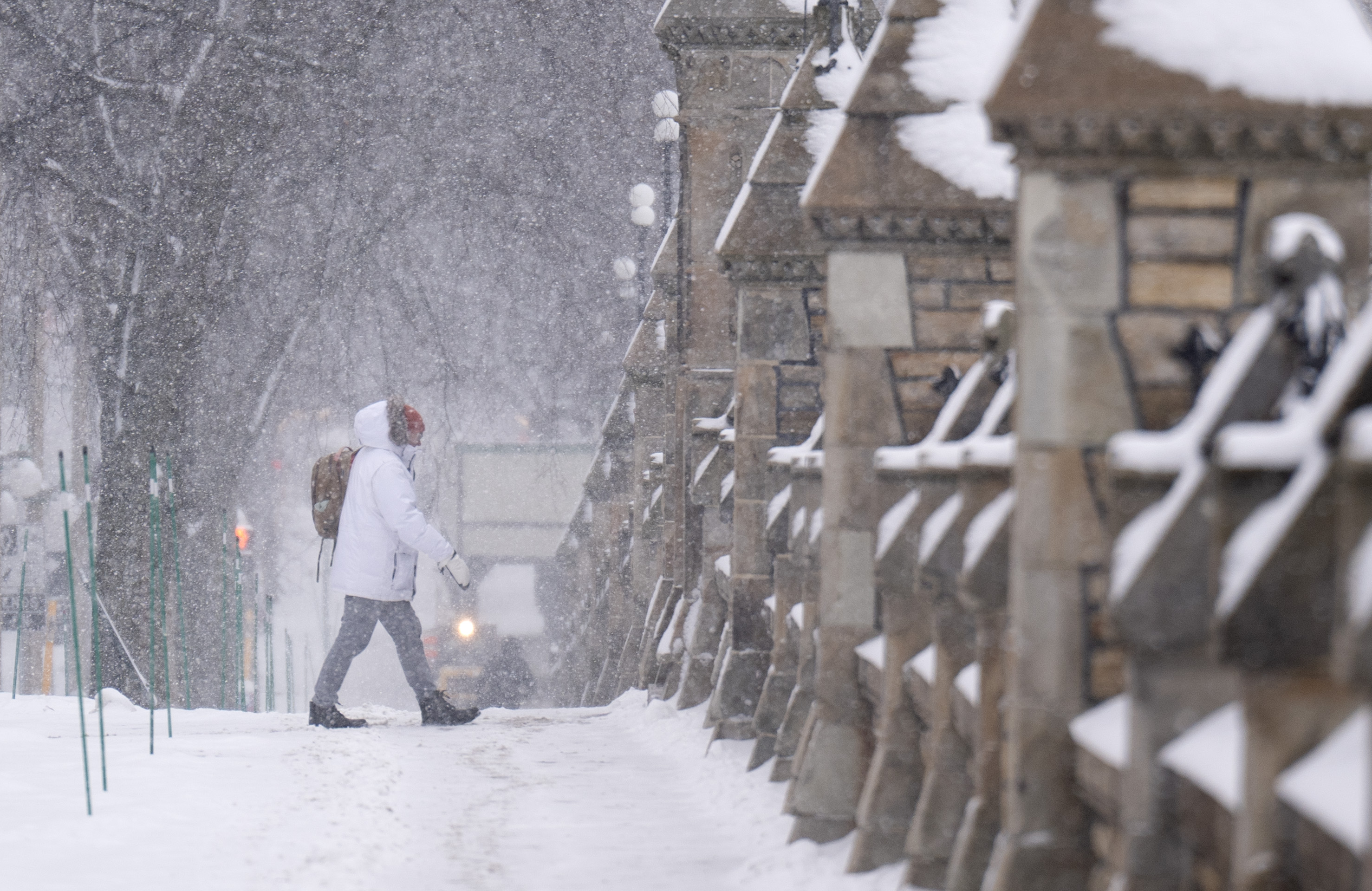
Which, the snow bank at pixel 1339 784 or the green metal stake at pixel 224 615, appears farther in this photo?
the green metal stake at pixel 224 615

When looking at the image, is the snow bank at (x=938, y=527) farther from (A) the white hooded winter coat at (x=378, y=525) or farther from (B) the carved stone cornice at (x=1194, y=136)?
(A) the white hooded winter coat at (x=378, y=525)

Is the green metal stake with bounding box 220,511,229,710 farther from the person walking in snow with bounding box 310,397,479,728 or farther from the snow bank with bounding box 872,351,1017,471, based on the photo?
the snow bank with bounding box 872,351,1017,471

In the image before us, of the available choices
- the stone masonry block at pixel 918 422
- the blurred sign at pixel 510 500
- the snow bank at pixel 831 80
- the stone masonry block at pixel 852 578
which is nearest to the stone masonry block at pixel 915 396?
the stone masonry block at pixel 918 422

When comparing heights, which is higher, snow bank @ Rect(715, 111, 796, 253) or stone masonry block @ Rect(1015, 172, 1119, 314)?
snow bank @ Rect(715, 111, 796, 253)

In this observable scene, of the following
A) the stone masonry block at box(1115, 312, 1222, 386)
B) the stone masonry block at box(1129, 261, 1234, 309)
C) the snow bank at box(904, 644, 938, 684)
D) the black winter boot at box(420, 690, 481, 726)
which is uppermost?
the stone masonry block at box(1129, 261, 1234, 309)

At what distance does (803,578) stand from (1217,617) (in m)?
5.50

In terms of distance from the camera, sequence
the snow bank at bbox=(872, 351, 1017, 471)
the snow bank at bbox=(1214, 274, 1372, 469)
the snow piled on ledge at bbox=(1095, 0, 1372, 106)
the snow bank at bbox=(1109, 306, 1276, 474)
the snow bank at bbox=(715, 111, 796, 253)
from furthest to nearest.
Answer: the snow bank at bbox=(715, 111, 796, 253), the snow bank at bbox=(872, 351, 1017, 471), the snow piled on ledge at bbox=(1095, 0, 1372, 106), the snow bank at bbox=(1109, 306, 1276, 474), the snow bank at bbox=(1214, 274, 1372, 469)

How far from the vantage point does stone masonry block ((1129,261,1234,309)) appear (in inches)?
193

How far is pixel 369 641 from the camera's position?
36.8 ft

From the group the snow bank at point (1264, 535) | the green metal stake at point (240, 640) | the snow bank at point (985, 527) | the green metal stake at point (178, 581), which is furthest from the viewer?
the green metal stake at point (240, 640)

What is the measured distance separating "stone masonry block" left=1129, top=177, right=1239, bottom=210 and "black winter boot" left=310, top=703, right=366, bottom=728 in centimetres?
735

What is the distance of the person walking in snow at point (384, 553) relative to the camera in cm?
1131

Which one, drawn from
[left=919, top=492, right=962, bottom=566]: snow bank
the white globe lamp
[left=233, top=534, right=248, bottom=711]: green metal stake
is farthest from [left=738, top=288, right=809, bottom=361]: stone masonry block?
[left=233, top=534, right=248, bottom=711]: green metal stake

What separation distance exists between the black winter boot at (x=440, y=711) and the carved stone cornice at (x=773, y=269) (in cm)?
313
